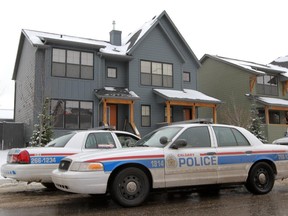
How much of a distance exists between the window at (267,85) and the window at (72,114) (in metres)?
15.7

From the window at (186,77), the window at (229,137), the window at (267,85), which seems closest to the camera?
the window at (229,137)

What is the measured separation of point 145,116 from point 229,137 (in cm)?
1524

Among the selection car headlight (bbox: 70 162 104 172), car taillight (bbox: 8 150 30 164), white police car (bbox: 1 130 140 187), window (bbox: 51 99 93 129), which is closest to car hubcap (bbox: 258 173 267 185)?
white police car (bbox: 1 130 140 187)

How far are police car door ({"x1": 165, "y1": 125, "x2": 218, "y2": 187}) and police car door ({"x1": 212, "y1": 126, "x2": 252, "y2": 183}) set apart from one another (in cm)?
20

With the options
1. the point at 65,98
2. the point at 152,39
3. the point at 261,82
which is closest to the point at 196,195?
the point at 65,98

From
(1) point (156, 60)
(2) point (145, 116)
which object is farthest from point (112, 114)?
(1) point (156, 60)

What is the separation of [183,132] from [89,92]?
14270 mm

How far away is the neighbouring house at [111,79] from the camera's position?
66.0 feet

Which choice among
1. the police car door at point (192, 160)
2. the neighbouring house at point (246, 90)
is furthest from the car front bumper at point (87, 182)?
the neighbouring house at point (246, 90)

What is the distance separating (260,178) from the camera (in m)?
7.95

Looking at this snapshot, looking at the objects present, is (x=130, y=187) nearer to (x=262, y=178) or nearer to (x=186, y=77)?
(x=262, y=178)

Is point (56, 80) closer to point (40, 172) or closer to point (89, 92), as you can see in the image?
point (89, 92)

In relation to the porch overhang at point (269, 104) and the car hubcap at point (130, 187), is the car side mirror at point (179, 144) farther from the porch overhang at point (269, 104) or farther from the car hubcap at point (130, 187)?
the porch overhang at point (269, 104)

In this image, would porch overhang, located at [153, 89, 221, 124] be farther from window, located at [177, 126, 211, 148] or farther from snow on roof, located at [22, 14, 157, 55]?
window, located at [177, 126, 211, 148]
